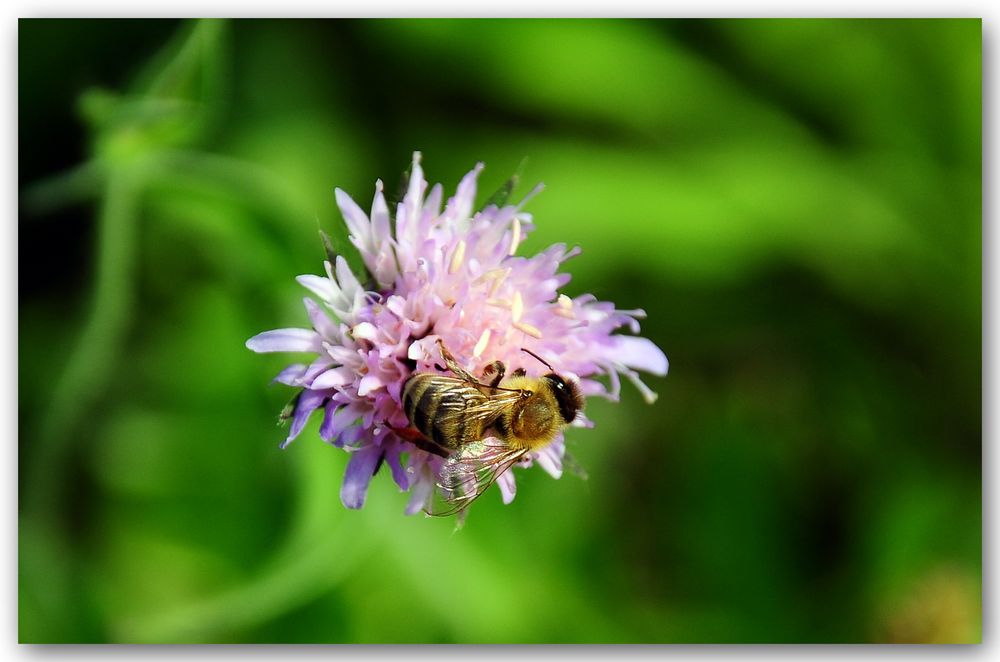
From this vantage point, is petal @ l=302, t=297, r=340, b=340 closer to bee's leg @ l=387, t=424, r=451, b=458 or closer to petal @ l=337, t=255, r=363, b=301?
petal @ l=337, t=255, r=363, b=301

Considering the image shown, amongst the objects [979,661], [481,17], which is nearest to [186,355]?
[481,17]

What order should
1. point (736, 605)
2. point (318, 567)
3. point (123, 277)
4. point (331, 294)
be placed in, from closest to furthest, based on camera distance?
point (331, 294)
point (318, 567)
point (123, 277)
point (736, 605)

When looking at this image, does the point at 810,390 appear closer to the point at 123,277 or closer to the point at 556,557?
the point at 556,557

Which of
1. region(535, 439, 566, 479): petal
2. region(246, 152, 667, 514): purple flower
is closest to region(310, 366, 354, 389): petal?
region(246, 152, 667, 514): purple flower

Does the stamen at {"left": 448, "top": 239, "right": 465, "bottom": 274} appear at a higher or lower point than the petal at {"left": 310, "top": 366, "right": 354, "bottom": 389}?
higher

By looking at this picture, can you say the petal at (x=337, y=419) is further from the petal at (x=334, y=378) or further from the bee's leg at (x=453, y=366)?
the bee's leg at (x=453, y=366)
